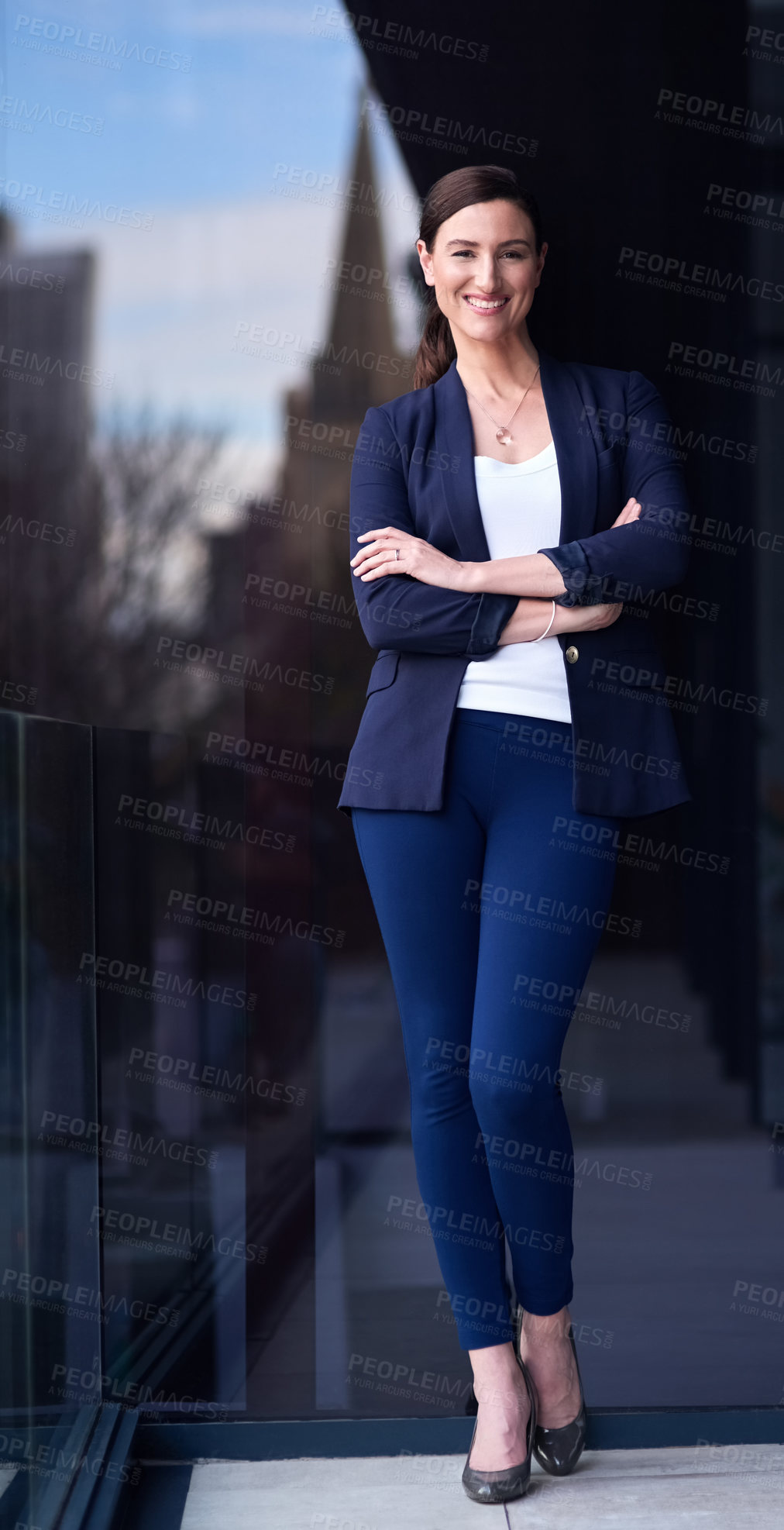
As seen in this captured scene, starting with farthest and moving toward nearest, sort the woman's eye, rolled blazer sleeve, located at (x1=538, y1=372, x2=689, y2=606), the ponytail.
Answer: the ponytail < the woman's eye < rolled blazer sleeve, located at (x1=538, y1=372, x2=689, y2=606)

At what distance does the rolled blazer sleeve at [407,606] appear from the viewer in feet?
6.04

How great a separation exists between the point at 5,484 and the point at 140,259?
59cm

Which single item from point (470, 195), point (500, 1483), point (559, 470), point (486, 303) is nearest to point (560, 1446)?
point (500, 1483)

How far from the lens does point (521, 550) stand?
1930 mm

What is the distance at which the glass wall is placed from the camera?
7.46 feet

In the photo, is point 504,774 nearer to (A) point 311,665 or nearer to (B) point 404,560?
(B) point 404,560

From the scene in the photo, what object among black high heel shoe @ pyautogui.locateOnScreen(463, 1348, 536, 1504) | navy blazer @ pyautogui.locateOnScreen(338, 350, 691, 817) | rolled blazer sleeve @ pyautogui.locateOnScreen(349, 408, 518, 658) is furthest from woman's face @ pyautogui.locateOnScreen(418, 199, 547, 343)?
black high heel shoe @ pyautogui.locateOnScreen(463, 1348, 536, 1504)

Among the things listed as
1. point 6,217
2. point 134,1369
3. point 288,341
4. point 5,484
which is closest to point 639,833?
point 288,341

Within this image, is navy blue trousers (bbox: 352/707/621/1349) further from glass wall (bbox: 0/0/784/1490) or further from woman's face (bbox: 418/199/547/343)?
woman's face (bbox: 418/199/547/343)

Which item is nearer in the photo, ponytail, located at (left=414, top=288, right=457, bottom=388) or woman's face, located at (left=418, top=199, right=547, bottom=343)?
woman's face, located at (left=418, top=199, right=547, bottom=343)

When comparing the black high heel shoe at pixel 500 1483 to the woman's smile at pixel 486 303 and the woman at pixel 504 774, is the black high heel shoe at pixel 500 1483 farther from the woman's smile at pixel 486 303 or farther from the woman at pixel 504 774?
the woman's smile at pixel 486 303

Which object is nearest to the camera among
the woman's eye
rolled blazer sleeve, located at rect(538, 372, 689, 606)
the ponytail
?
rolled blazer sleeve, located at rect(538, 372, 689, 606)

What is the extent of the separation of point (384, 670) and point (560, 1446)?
111 cm

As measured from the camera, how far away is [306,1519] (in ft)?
6.16
